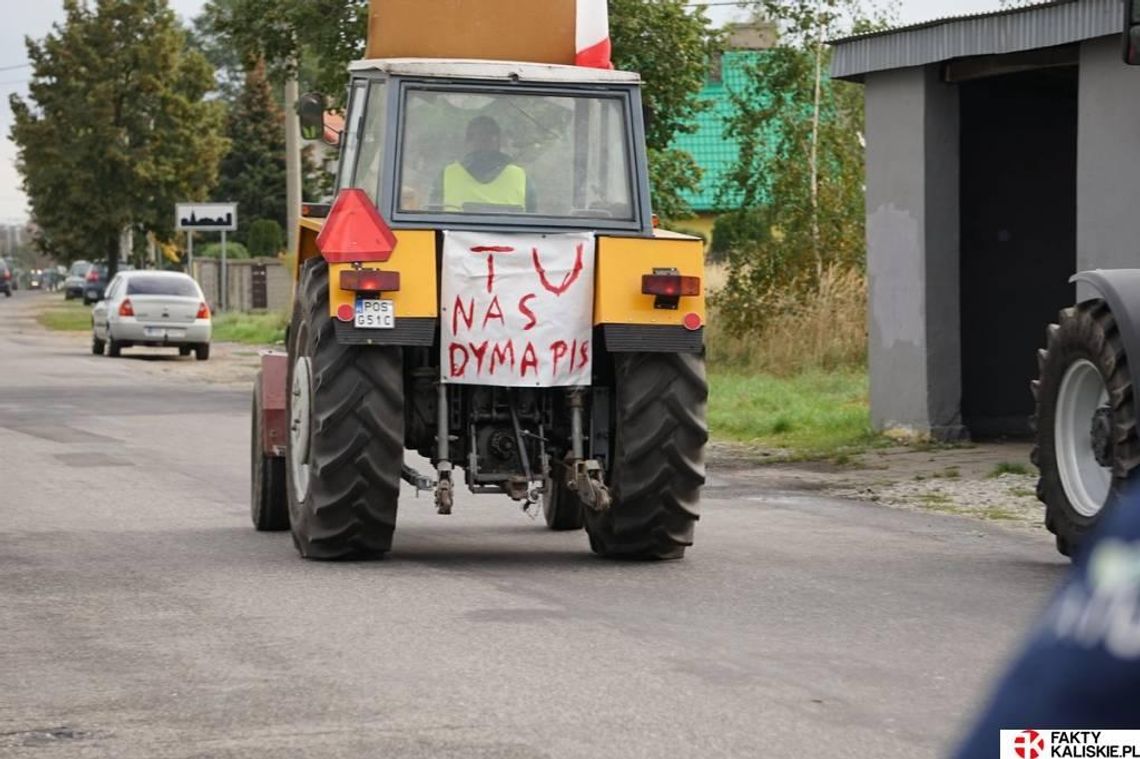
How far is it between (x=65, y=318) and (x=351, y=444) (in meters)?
57.9

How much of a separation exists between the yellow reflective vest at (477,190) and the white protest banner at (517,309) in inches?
16.1

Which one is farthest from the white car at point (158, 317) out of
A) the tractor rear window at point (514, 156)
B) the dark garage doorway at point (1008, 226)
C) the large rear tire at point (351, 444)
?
the large rear tire at point (351, 444)

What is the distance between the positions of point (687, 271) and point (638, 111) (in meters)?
1.15

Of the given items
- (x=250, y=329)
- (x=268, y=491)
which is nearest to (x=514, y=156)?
(x=268, y=491)

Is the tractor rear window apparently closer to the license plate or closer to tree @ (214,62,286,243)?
the license plate

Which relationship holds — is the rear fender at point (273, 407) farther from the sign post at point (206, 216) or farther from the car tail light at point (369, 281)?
the sign post at point (206, 216)

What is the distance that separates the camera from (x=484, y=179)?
10438mm

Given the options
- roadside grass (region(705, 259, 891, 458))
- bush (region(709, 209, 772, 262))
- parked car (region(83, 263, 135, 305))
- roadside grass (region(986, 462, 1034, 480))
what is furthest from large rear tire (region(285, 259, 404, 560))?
parked car (region(83, 263, 135, 305))

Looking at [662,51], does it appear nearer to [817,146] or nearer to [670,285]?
[817,146]

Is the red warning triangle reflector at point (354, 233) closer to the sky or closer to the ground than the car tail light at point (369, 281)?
closer to the sky

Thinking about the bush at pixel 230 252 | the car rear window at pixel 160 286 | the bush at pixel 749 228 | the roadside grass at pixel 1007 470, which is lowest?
the roadside grass at pixel 1007 470

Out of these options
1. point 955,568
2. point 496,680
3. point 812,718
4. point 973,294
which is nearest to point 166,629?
point 496,680

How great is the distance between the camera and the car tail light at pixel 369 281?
378 inches

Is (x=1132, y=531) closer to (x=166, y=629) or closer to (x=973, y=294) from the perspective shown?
(x=166, y=629)
